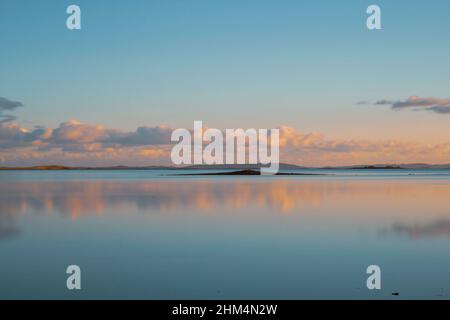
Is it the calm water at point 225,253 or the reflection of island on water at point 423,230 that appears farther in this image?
the reflection of island on water at point 423,230

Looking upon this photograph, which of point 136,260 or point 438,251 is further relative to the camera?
point 438,251

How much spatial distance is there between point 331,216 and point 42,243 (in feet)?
42.0

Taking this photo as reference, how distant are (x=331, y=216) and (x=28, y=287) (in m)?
14.7

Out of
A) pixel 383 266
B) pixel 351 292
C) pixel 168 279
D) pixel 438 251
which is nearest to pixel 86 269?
pixel 168 279

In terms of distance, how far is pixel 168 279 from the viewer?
366 inches

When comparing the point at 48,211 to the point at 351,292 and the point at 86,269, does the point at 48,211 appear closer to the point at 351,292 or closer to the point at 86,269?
the point at 86,269

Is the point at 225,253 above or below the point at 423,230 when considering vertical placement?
above

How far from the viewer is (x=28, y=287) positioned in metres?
8.80

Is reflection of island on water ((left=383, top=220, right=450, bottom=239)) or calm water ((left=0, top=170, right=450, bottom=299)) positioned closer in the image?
calm water ((left=0, top=170, right=450, bottom=299))

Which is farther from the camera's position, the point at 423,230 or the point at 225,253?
the point at 423,230

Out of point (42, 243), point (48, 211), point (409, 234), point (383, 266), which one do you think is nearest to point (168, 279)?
point (383, 266)

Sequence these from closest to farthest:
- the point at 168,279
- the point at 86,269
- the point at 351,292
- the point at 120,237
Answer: the point at 351,292 < the point at 168,279 < the point at 86,269 < the point at 120,237
